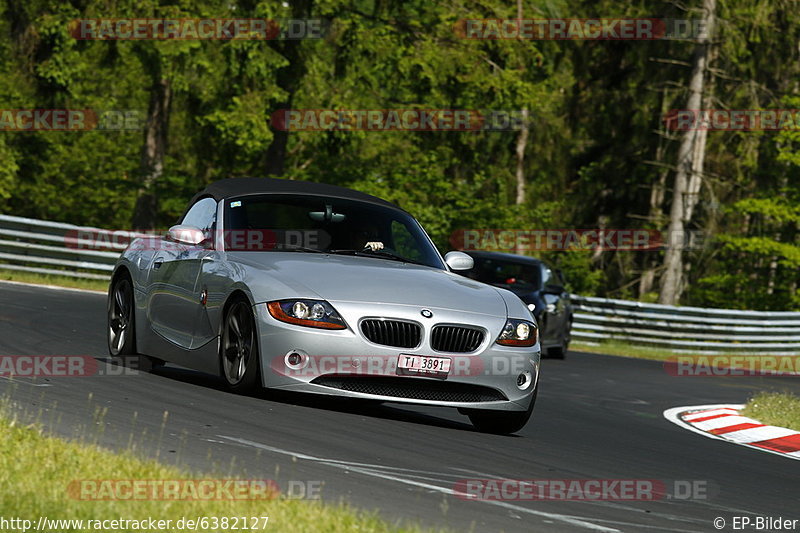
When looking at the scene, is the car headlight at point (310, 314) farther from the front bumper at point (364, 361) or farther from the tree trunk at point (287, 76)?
the tree trunk at point (287, 76)

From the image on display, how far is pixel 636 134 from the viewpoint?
47844mm

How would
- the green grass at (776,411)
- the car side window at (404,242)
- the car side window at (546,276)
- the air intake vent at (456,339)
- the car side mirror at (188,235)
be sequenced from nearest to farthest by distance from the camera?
the air intake vent at (456,339)
the car side mirror at (188,235)
the car side window at (404,242)
the green grass at (776,411)
the car side window at (546,276)

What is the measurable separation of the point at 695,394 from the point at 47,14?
21867mm

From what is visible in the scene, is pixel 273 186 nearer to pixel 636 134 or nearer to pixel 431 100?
pixel 431 100

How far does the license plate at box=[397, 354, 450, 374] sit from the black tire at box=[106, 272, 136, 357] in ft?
10.8

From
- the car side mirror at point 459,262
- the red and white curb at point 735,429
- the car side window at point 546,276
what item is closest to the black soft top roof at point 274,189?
the car side mirror at point 459,262

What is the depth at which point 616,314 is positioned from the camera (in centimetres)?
3456

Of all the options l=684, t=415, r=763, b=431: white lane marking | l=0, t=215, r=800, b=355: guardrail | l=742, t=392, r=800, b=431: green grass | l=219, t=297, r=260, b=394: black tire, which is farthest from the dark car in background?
l=219, t=297, r=260, b=394: black tire

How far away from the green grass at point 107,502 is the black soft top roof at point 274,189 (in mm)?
4201

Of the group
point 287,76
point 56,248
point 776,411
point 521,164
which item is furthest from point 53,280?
point 521,164

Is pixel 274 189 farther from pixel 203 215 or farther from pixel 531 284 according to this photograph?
pixel 531 284

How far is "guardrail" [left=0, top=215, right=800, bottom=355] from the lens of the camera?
91.0 ft

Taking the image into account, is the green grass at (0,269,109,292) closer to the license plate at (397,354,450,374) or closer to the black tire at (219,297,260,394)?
the black tire at (219,297,260,394)

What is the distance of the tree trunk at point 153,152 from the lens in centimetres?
4112
